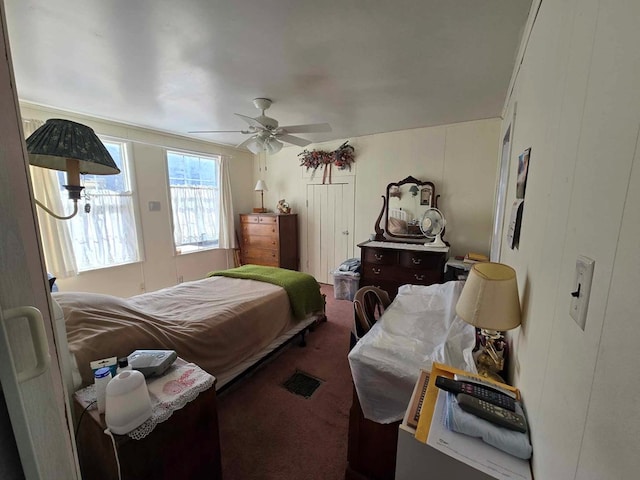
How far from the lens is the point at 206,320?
1888 mm

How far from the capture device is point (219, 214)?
453 cm

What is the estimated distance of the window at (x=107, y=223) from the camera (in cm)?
307

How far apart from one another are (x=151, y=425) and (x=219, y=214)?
387 centimetres

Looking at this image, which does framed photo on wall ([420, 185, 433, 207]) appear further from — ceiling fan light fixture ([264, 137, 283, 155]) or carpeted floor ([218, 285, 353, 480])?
carpeted floor ([218, 285, 353, 480])

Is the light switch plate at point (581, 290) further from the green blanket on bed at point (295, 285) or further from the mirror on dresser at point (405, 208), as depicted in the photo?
the mirror on dresser at point (405, 208)

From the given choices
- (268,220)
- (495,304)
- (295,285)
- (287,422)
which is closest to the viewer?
(495,304)

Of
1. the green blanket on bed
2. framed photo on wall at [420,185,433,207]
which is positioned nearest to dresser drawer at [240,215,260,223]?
the green blanket on bed

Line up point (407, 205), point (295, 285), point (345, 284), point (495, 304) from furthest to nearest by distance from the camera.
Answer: point (345, 284) < point (407, 205) < point (295, 285) < point (495, 304)


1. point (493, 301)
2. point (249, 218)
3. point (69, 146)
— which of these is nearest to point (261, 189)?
point (249, 218)

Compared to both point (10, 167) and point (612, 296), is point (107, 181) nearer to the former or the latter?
point (10, 167)

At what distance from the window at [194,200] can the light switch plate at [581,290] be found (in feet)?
14.3

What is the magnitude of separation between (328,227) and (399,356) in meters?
3.31

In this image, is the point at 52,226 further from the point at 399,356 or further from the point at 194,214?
the point at 399,356

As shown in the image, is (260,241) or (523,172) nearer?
(523,172)
